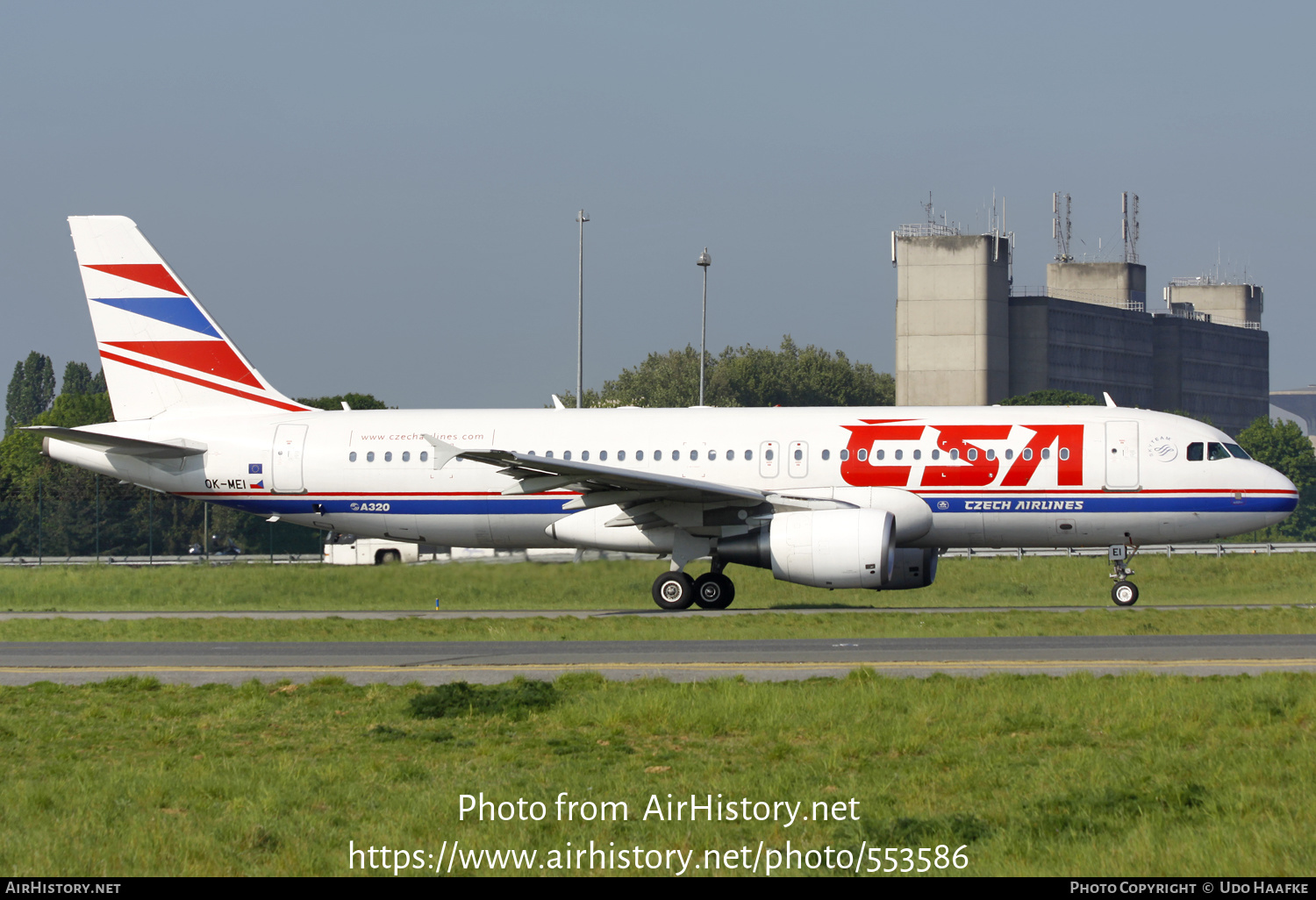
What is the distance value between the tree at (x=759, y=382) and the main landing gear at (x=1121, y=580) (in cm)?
10588

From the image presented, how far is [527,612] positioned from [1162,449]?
12465mm

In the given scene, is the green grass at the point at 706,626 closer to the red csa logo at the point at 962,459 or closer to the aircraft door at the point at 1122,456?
the aircraft door at the point at 1122,456

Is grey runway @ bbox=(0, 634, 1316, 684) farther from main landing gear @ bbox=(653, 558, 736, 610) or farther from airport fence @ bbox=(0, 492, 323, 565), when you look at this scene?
airport fence @ bbox=(0, 492, 323, 565)

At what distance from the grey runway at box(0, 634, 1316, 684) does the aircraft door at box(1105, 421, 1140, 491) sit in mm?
6959

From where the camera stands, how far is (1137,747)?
10859 mm

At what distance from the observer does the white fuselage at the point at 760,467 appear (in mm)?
26000

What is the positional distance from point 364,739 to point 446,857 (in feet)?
13.2

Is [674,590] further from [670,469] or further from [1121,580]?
A: [1121,580]

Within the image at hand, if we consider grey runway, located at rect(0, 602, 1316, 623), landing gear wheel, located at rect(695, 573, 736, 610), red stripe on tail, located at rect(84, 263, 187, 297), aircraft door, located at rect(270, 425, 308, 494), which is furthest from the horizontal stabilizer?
landing gear wheel, located at rect(695, 573, 736, 610)

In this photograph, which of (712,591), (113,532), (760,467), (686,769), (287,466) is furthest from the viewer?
(113,532)

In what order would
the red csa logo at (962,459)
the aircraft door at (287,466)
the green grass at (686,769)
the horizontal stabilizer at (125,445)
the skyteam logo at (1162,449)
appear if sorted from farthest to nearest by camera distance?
1. the aircraft door at (287,466)
2. the horizontal stabilizer at (125,445)
3. the skyteam logo at (1162,449)
4. the red csa logo at (962,459)
5. the green grass at (686,769)

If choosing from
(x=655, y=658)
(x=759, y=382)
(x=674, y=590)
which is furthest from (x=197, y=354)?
(x=759, y=382)

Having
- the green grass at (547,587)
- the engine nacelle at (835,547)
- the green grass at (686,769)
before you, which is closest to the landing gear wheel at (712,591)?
the green grass at (547,587)

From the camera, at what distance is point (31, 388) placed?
153625mm
